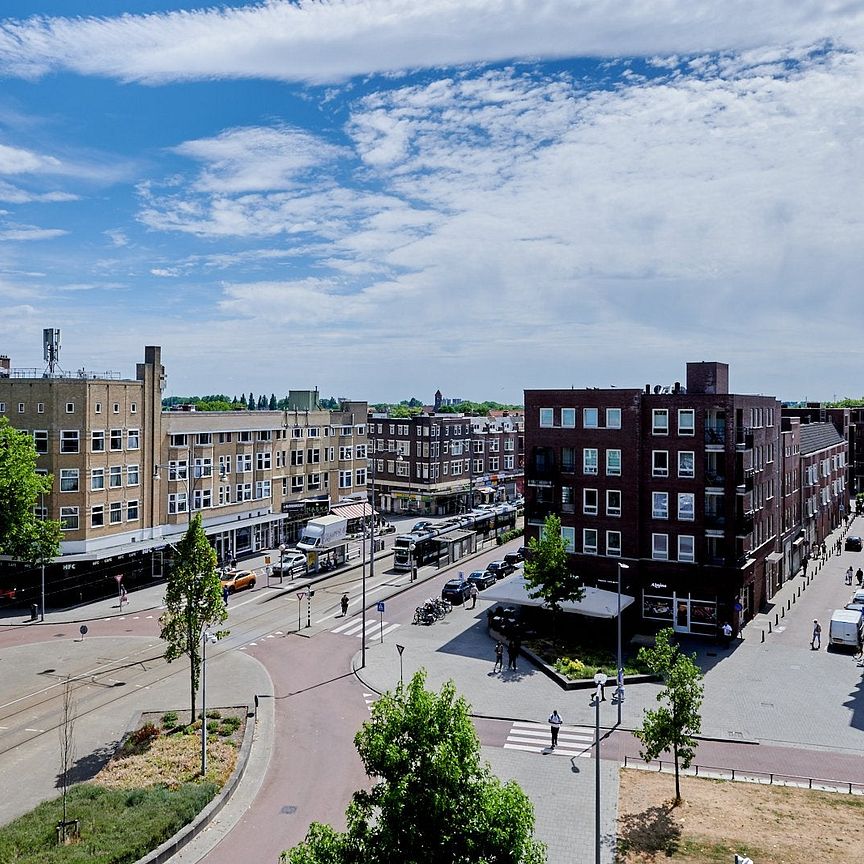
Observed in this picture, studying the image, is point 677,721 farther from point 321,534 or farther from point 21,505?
point 321,534

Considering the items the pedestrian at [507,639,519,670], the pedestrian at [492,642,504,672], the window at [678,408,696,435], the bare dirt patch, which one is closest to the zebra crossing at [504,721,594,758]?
the bare dirt patch

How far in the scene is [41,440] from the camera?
5453 centimetres

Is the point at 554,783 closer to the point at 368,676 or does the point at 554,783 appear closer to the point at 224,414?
the point at 368,676

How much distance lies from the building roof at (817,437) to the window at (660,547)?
30.1m

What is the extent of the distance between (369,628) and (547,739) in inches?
745

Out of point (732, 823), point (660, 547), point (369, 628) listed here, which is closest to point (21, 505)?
point (369, 628)

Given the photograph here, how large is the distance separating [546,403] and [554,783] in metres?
28.3

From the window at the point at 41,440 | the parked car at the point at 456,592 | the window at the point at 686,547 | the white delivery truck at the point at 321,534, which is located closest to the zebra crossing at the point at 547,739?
the window at the point at 686,547

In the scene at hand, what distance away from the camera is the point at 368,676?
38.3 metres

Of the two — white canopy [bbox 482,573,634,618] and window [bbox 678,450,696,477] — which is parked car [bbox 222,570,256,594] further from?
window [bbox 678,450,696,477]

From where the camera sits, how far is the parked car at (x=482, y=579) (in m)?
58.4

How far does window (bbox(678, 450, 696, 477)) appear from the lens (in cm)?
4647

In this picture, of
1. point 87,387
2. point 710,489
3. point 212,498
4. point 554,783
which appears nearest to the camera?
point 554,783

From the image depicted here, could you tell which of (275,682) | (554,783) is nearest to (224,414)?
(275,682)
